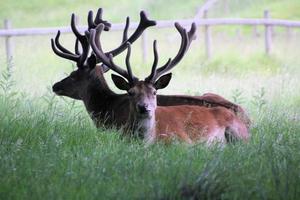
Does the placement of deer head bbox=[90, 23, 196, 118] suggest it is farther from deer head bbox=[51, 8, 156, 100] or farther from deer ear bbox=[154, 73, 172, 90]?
deer head bbox=[51, 8, 156, 100]

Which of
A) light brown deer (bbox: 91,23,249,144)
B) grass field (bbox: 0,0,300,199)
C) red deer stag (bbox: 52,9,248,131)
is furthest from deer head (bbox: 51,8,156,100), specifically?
light brown deer (bbox: 91,23,249,144)

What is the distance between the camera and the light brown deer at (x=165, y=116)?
8.18 metres

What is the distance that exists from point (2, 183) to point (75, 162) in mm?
779

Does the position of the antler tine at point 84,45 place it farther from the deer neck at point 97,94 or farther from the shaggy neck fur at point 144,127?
the shaggy neck fur at point 144,127

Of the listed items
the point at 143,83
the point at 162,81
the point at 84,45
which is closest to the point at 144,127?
the point at 143,83

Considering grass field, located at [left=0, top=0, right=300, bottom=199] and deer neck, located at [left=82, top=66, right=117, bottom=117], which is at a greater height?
deer neck, located at [left=82, top=66, right=117, bottom=117]

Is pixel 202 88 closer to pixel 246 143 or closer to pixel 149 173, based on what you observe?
pixel 246 143

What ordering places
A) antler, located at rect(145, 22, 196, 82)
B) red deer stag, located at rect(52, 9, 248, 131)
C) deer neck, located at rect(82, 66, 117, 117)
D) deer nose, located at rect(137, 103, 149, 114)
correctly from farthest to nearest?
deer neck, located at rect(82, 66, 117, 117) → red deer stag, located at rect(52, 9, 248, 131) → antler, located at rect(145, 22, 196, 82) → deer nose, located at rect(137, 103, 149, 114)

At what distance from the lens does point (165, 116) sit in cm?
866

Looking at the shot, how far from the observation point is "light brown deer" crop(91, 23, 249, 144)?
26.8ft

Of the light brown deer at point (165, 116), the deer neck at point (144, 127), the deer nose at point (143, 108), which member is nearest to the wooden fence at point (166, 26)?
the light brown deer at point (165, 116)

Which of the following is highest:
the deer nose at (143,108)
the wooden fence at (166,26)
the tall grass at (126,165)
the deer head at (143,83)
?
the wooden fence at (166,26)

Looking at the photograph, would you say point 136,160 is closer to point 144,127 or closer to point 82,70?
point 144,127

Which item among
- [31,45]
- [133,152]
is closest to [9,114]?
[133,152]
